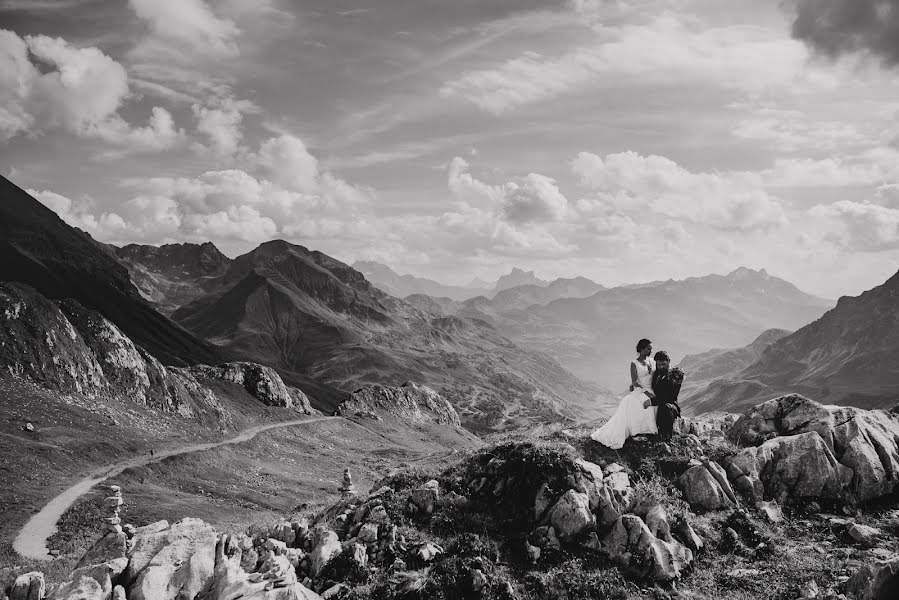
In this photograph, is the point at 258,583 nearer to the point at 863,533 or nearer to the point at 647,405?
the point at 647,405

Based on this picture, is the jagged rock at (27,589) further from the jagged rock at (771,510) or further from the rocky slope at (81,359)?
the rocky slope at (81,359)

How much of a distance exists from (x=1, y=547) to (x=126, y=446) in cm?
4438

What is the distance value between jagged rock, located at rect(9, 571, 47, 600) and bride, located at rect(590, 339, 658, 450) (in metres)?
20.8

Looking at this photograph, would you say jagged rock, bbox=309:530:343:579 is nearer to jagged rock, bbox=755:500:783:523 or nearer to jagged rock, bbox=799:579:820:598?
jagged rock, bbox=799:579:820:598

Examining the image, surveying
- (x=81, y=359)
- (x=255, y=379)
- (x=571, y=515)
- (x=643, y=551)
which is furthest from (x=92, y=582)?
(x=255, y=379)

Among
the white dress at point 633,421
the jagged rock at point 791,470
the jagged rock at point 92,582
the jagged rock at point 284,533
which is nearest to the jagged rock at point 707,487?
the jagged rock at point 791,470

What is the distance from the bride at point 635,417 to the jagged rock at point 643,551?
221 inches

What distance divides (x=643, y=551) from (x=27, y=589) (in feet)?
63.8

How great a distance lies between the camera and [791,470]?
2141cm

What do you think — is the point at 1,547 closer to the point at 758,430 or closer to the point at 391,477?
the point at 391,477

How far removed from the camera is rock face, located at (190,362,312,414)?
15625 cm

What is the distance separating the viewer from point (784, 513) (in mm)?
20344

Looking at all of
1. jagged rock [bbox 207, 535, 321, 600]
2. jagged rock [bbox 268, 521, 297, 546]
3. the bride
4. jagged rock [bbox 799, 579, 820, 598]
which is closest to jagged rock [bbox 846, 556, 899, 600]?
jagged rock [bbox 799, 579, 820, 598]

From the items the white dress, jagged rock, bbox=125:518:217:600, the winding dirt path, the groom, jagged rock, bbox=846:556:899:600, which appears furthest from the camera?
the winding dirt path
